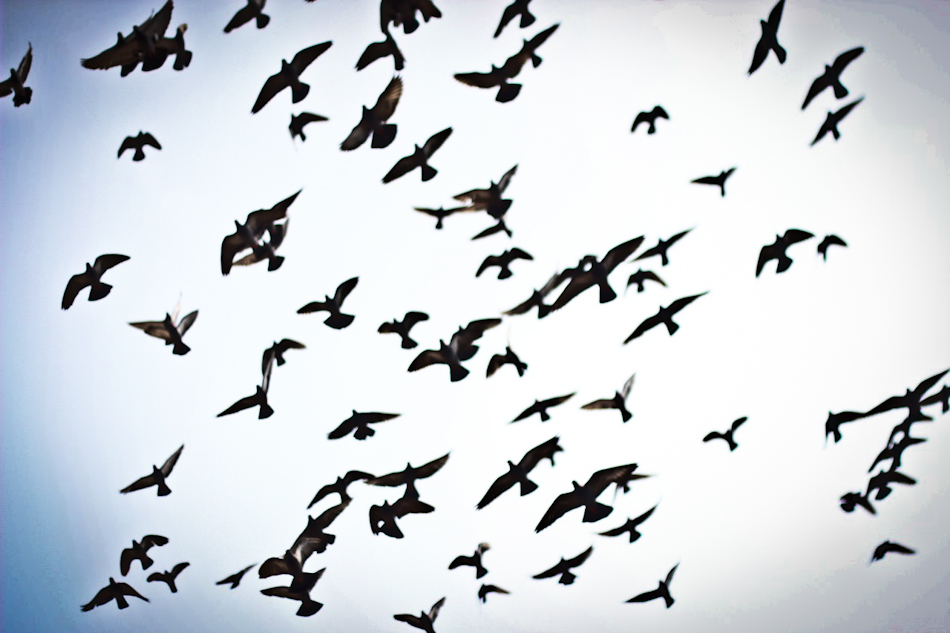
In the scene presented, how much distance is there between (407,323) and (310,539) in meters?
2.77

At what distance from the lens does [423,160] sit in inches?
308

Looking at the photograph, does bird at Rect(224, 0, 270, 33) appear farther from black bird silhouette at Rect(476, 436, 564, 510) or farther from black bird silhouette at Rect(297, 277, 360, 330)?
black bird silhouette at Rect(476, 436, 564, 510)

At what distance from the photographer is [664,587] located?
9539 millimetres

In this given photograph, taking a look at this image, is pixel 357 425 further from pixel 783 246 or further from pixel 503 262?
pixel 783 246

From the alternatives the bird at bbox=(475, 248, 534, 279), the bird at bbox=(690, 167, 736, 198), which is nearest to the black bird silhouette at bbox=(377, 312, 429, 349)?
the bird at bbox=(475, 248, 534, 279)

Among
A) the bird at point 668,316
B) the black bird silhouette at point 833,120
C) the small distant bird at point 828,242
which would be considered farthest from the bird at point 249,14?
the small distant bird at point 828,242

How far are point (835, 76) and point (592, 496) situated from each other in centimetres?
535

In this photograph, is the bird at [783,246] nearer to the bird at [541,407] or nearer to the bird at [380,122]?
the bird at [541,407]

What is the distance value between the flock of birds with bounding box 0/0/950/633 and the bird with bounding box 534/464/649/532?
0.5 inches

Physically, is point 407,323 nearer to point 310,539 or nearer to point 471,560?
point 310,539

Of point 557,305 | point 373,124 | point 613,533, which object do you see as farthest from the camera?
point 613,533

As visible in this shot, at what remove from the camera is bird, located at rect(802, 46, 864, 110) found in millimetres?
7551

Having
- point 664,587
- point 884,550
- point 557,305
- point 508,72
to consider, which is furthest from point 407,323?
point 884,550

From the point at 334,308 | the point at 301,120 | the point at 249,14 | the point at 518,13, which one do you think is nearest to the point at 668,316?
the point at 518,13
